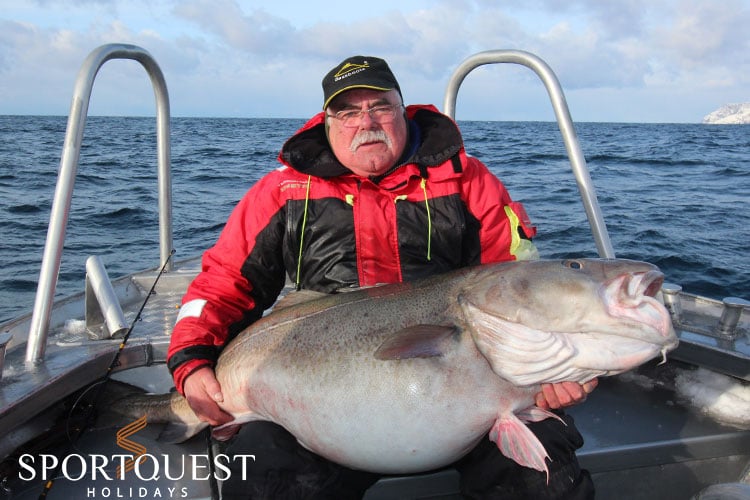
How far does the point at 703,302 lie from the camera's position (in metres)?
3.95

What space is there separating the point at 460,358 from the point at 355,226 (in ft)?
3.57

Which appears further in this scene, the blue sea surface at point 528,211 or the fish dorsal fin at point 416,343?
the blue sea surface at point 528,211

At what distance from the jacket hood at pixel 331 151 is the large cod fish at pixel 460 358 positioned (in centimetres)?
91

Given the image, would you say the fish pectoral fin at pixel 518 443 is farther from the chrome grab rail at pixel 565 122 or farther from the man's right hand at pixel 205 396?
the chrome grab rail at pixel 565 122

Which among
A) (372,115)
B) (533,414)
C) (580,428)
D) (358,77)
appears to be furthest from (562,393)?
(358,77)

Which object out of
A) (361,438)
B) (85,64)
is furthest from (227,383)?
(85,64)

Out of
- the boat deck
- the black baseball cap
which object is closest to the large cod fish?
the boat deck

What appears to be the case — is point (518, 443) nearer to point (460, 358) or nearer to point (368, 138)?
point (460, 358)

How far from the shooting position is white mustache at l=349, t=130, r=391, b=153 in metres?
3.24

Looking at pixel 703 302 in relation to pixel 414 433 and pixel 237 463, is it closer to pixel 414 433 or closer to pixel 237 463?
pixel 414 433

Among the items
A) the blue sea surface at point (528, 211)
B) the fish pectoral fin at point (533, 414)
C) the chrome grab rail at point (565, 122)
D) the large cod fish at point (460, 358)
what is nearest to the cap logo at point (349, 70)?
the chrome grab rail at point (565, 122)

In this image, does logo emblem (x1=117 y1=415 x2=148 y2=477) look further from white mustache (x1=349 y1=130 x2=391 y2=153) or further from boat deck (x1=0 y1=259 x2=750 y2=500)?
white mustache (x1=349 y1=130 x2=391 y2=153)

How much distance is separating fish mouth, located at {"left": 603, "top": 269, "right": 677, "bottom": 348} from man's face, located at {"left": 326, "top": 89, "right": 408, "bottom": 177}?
1.46m

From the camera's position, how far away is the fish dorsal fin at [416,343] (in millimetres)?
2375
